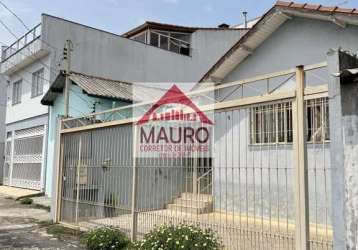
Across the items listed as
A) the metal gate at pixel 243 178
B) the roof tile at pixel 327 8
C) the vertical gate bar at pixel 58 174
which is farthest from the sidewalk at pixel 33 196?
the roof tile at pixel 327 8

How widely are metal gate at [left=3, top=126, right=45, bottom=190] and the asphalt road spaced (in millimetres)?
5695

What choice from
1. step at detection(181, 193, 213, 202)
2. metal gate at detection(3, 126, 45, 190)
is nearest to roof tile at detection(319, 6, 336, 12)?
step at detection(181, 193, 213, 202)

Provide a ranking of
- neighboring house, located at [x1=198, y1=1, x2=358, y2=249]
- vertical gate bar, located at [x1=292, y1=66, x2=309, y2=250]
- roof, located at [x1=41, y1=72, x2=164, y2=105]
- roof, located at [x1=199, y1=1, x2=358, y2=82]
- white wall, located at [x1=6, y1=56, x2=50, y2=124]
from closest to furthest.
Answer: vertical gate bar, located at [x1=292, y1=66, x2=309, y2=250] → neighboring house, located at [x1=198, y1=1, x2=358, y2=249] → roof, located at [x1=199, y1=1, x2=358, y2=82] → roof, located at [x1=41, y1=72, x2=164, y2=105] → white wall, located at [x1=6, y1=56, x2=50, y2=124]

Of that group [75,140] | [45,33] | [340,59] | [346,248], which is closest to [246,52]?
[75,140]

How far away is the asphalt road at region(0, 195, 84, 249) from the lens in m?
7.65

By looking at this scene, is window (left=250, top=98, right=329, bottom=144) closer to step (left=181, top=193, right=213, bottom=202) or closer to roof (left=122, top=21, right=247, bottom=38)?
step (left=181, top=193, right=213, bottom=202)

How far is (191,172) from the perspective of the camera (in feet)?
21.0

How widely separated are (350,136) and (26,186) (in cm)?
Answer: 1808

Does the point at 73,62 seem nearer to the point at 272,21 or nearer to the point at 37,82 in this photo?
the point at 37,82

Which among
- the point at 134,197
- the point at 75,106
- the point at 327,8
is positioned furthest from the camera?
the point at 75,106

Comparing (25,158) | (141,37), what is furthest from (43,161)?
(141,37)

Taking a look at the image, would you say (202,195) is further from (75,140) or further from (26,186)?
(26,186)

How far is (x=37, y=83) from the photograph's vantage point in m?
19.5

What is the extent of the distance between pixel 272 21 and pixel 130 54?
11.5 metres
